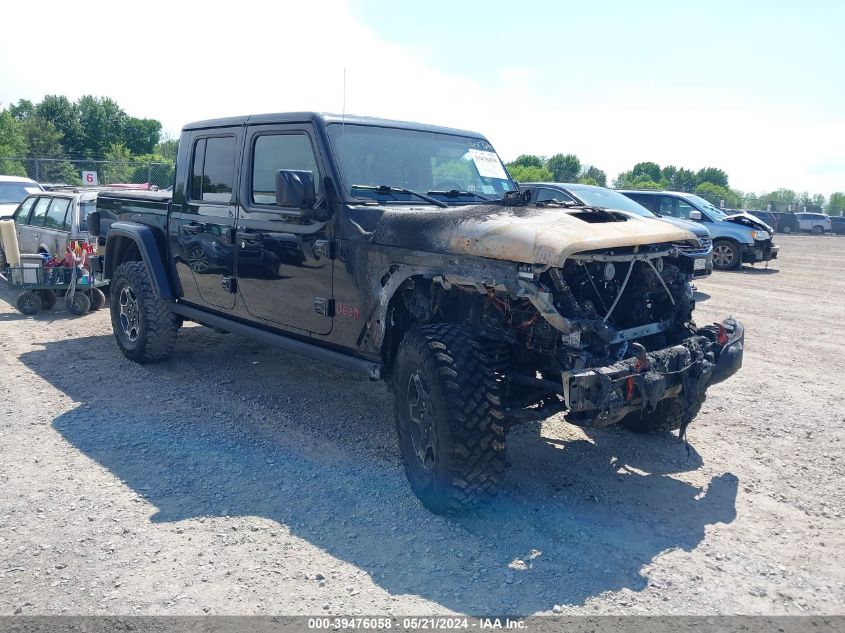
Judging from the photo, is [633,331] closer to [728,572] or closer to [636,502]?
[636,502]

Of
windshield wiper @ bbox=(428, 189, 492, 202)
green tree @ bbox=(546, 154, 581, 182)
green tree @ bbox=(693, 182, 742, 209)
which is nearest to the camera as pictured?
windshield wiper @ bbox=(428, 189, 492, 202)

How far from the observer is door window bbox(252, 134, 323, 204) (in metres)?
4.91

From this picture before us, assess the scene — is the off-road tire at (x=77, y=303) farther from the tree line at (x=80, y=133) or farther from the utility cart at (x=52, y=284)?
A: the tree line at (x=80, y=133)

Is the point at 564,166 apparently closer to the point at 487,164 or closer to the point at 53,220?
the point at 53,220

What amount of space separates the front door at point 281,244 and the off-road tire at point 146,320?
49.9 inches

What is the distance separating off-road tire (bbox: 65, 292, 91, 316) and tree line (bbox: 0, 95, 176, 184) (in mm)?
26948

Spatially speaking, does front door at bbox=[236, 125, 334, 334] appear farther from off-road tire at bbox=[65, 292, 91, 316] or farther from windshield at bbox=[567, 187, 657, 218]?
windshield at bbox=[567, 187, 657, 218]

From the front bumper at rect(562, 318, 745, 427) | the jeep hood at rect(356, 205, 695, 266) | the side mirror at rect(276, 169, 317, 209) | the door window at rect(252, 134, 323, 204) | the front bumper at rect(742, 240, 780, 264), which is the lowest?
the front bumper at rect(562, 318, 745, 427)

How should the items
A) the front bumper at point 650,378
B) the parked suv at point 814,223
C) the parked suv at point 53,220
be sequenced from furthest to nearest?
the parked suv at point 814,223, the parked suv at point 53,220, the front bumper at point 650,378

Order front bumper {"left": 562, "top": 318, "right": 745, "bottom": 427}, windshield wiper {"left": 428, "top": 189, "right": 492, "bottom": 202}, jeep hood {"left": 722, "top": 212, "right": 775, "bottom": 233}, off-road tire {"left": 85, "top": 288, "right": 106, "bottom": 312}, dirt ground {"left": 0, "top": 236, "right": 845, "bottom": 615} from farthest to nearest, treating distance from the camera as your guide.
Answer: jeep hood {"left": 722, "top": 212, "right": 775, "bottom": 233} → off-road tire {"left": 85, "top": 288, "right": 106, "bottom": 312} → windshield wiper {"left": 428, "top": 189, "right": 492, "bottom": 202} → front bumper {"left": 562, "top": 318, "right": 745, "bottom": 427} → dirt ground {"left": 0, "top": 236, "right": 845, "bottom": 615}

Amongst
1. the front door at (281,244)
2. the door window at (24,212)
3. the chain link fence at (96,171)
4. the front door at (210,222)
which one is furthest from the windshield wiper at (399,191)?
the chain link fence at (96,171)

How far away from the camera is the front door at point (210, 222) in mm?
5531

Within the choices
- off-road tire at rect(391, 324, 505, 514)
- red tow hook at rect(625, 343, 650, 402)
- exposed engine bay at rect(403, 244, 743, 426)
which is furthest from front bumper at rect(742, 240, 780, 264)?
off-road tire at rect(391, 324, 505, 514)

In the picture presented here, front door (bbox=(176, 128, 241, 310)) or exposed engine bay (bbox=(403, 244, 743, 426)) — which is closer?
exposed engine bay (bbox=(403, 244, 743, 426))
